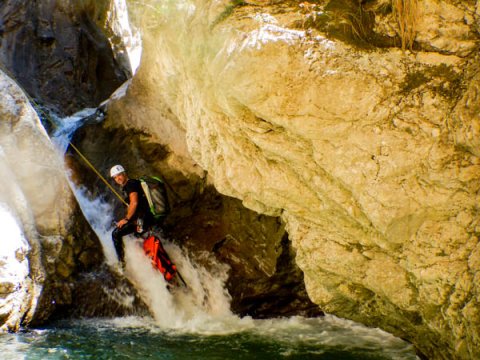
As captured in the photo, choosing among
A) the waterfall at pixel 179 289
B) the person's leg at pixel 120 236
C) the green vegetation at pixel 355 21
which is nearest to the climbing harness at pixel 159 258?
the waterfall at pixel 179 289

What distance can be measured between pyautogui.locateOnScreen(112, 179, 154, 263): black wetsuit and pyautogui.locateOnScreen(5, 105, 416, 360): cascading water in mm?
463

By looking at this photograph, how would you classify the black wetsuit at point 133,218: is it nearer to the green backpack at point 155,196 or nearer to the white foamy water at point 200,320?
the green backpack at point 155,196

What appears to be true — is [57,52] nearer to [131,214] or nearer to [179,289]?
[131,214]

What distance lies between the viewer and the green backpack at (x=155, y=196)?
295 inches

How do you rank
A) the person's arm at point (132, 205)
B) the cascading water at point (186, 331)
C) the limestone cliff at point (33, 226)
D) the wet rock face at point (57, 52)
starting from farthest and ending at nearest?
the wet rock face at point (57, 52), the person's arm at point (132, 205), the limestone cliff at point (33, 226), the cascading water at point (186, 331)

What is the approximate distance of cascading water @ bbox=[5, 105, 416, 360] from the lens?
18.5 feet

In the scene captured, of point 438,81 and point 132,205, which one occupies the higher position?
point 438,81

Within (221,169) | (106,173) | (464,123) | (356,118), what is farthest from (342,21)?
(106,173)

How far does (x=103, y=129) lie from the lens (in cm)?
969

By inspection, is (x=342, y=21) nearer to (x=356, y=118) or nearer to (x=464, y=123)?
(x=356, y=118)

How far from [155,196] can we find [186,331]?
8.00 feet

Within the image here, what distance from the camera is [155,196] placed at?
24.7 ft

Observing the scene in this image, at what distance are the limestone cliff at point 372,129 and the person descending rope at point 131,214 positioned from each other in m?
2.98

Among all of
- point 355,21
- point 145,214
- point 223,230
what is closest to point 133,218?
point 145,214
